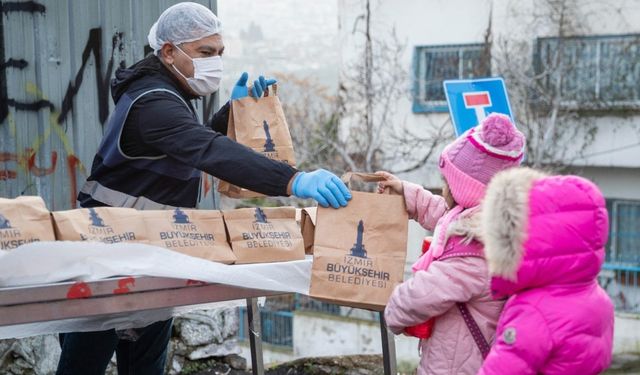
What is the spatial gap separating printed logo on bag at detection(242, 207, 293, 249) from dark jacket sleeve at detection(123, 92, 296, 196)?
12 centimetres

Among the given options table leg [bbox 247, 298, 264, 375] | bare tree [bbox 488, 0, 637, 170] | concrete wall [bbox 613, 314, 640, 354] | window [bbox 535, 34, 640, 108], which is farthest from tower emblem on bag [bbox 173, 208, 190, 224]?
window [bbox 535, 34, 640, 108]

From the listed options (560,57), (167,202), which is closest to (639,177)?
(560,57)

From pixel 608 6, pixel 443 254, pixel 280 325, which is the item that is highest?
pixel 608 6

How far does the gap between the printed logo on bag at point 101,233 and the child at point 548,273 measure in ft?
3.87

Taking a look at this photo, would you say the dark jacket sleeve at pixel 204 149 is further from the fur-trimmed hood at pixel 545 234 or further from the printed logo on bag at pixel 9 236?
the fur-trimmed hood at pixel 545 234

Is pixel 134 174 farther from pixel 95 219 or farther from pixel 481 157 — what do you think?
pixel 481 157

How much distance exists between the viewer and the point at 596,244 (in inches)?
108

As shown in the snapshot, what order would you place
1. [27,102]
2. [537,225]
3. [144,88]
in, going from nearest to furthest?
[537,225] → [144,88] → [27,102]

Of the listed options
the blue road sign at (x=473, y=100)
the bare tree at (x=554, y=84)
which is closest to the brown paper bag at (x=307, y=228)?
the blue road sign at (x=473, y=100)

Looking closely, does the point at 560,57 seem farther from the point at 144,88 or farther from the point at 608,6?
the point at 144,88

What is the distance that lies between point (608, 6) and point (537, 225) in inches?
497

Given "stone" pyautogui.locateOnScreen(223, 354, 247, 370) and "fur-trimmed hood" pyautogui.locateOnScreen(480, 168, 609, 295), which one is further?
"stone" pyautogui.locateOnScreen(223, 354, 247, 370)

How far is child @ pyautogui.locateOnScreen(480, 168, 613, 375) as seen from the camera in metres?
2.71

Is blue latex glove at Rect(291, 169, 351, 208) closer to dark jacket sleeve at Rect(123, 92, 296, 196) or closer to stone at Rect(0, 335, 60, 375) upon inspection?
dark jacket sleeve at Rect(123, 92, 296, 196)
